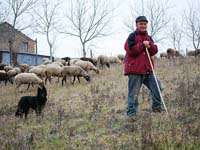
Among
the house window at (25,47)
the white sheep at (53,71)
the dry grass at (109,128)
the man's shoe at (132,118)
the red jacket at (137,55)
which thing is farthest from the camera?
the house window at (25,47)

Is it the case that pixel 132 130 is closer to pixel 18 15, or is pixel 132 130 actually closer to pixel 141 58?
pixel 141 58

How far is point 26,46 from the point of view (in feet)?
187

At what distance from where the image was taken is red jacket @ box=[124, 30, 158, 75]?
328 inches

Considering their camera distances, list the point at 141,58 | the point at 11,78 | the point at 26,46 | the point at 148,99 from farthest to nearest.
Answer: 1. the point at 26,46
2. the point at 11,78
3. the point at 148,99
4. the point at 141,58

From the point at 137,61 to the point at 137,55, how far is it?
0.14 meters

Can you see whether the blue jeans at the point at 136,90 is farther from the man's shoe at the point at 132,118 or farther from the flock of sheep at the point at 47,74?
the flock of sheep at the point at 47,74

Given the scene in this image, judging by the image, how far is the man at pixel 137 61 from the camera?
8.36 meters

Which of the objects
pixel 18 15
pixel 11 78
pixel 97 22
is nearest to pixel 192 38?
pixel 97 22

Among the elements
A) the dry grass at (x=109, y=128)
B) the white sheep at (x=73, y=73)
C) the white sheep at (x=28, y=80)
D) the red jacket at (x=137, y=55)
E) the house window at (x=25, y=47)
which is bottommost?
the dry grass at (x=109, y=128)

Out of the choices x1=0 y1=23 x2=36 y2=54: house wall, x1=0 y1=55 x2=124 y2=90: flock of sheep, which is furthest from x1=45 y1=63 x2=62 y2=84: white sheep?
x1=0 y1=23 x2=36 y2=54: house wall

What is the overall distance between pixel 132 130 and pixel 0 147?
2477 millimetres

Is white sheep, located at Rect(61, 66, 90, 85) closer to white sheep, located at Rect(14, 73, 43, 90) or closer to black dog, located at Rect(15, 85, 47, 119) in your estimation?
white sheep, located at Rect(14, 73, 43, 90)

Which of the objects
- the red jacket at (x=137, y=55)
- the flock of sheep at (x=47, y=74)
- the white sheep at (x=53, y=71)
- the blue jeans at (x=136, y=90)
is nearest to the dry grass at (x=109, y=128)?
the blue jeans at (x=136, y=90)

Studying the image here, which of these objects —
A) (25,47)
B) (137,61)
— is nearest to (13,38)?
(25,47)
